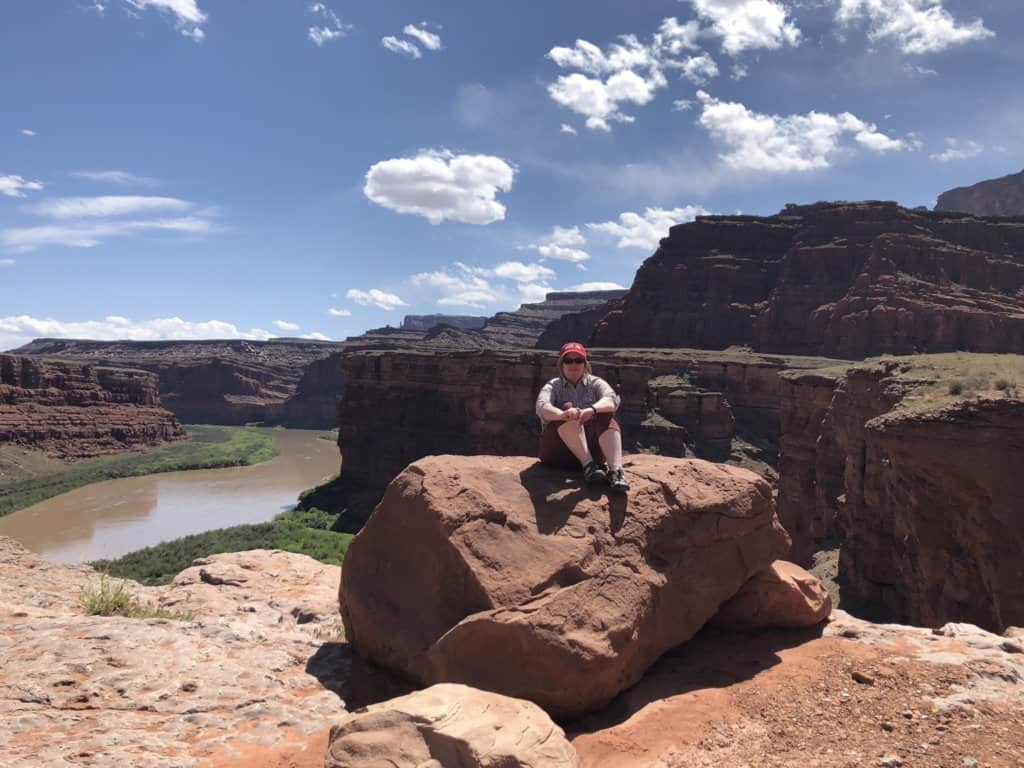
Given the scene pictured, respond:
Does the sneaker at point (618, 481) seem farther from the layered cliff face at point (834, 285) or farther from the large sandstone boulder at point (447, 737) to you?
the layered cliff face at point (834, 285)

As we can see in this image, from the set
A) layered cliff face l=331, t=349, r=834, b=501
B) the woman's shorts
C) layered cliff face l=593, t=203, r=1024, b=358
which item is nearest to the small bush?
the woman's shorts

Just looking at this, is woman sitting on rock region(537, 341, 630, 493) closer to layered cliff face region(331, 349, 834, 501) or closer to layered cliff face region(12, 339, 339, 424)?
layered cliff face region(331, 349, 834, 501)

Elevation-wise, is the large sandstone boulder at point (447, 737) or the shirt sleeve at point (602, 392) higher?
the shirt sleeve at point (602, 392)

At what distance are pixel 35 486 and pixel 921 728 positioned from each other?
64.1 metres

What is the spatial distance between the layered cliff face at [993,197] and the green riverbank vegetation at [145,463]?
406 ft

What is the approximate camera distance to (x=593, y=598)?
202 inches

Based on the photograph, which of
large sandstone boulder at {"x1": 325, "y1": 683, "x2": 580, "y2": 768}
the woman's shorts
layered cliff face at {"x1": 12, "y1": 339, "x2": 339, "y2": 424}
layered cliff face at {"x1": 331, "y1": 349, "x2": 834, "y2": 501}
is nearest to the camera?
large sandstone boulder at {"x1": 325, "y1": 683, "x2": 580, "y2": 768}

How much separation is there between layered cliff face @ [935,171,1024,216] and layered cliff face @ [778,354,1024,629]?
4878 inches

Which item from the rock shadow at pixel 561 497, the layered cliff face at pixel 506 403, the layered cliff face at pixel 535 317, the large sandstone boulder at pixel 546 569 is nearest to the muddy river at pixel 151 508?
the layered cliff face at pixel 506 403

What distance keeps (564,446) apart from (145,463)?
7037cm

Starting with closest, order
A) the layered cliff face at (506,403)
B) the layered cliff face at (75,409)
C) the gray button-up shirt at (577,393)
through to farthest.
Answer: the gray button-up shirt at (577,393)
the layered cliff face at (506,403)
the layered cliff face at (75,409)

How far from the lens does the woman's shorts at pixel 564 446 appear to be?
6.31 meters

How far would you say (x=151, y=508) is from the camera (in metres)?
48.4

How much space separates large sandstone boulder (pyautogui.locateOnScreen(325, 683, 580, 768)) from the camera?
362 centimetres
